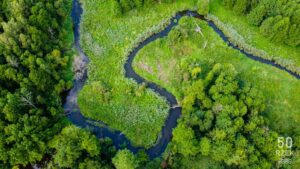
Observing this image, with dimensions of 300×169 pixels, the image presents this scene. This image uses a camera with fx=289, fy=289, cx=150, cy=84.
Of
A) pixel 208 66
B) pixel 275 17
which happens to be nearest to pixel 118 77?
pixel 208 66

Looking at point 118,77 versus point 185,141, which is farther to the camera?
point 118,77

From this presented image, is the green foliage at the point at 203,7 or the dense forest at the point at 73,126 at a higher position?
the green foliage at the point at 203,7

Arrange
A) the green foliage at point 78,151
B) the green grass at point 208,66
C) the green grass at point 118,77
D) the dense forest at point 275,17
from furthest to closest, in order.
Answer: the dense forest at point 275,17
the green grass at point 208,66
the green grass at point 118,77
the green foliage at point 78,151

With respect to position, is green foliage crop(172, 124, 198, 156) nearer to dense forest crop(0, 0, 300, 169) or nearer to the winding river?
dense forest crop(0, 0, 300, 169)

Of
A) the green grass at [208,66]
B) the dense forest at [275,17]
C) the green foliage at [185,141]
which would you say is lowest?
the green foliage at [185,141]

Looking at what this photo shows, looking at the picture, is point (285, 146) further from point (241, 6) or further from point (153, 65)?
point (241, 6)

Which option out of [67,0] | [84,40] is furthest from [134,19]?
[67,0]

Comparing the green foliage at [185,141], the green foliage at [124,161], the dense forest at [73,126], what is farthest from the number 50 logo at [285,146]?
the green foliage at [124,161]

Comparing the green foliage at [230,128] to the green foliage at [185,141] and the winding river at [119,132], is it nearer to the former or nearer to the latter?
the green foliage at [185,141]
